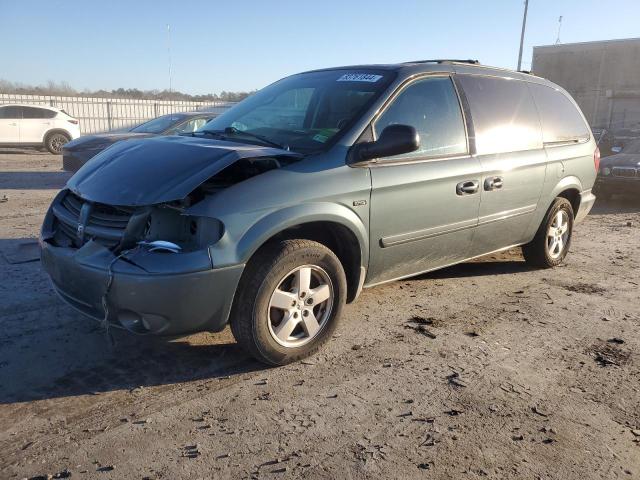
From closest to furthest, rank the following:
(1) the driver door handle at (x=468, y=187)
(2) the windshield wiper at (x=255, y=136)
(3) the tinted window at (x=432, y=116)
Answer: (2) the windshield wiper at (x=255, y=136) < (3) the tinted window at (x=432, y=116) < (1) the driver door handle at (x=468, y=187)

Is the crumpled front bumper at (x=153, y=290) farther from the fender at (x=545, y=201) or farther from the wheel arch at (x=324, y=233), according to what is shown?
the fender at (x=545, y=201)

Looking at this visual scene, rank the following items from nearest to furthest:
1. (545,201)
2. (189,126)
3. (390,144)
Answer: (390,144) < (545,201) < (189,126)

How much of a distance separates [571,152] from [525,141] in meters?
0.87

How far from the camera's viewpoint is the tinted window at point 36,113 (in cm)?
1734

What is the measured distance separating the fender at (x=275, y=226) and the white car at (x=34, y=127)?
1678 centimetres

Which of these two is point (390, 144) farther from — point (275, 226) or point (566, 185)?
point (566, 185)

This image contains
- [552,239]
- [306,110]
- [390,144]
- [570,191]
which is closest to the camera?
[390,144]

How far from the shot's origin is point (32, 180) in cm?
1145

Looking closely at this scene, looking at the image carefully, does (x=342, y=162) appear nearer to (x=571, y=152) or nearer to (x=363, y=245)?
(x=363, y=245)

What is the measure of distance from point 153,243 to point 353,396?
4.61 ft

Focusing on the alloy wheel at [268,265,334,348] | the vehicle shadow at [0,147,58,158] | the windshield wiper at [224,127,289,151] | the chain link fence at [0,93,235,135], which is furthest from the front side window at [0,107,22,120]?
the alloy wheel at [268,265,334,348]

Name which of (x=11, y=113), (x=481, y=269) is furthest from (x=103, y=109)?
(x=481, y=269)

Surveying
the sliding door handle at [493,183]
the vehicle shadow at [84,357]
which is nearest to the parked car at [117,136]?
the vehicle shadow at [84,357]

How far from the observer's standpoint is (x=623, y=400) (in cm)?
322
